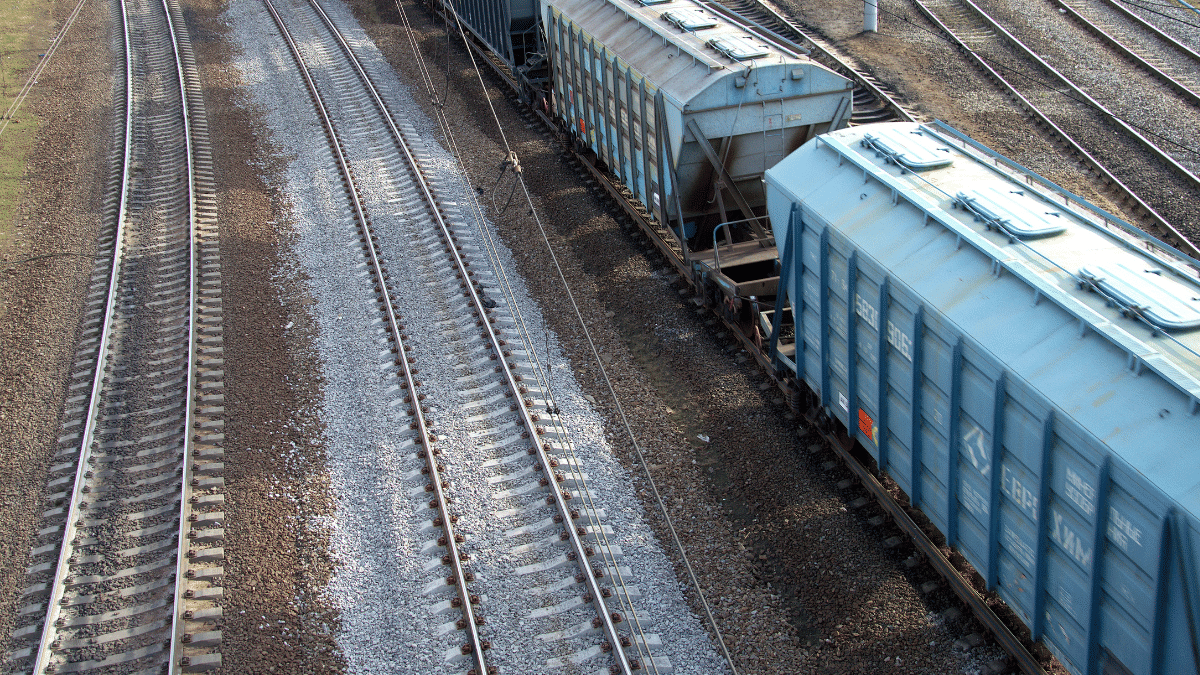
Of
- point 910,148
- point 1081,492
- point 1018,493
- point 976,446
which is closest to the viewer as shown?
point 1081,492

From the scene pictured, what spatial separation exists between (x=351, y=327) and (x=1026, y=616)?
1169cm

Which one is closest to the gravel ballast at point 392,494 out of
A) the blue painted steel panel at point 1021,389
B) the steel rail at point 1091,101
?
the blue painted steel panel at point 1021,389

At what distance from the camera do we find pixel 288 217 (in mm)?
19391

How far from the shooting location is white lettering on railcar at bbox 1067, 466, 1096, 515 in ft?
21.4

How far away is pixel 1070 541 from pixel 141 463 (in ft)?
39.7

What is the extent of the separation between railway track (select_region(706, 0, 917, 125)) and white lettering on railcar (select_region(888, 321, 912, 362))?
887cm

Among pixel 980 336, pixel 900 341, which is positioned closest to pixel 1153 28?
pixel 900 341

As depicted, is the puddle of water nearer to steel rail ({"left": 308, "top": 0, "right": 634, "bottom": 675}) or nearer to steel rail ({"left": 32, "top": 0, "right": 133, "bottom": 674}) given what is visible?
steel rail ({"left": 308, "top": 0, "right": 634, "bottom": 675})

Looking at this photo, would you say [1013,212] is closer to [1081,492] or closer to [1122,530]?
[1081,492]

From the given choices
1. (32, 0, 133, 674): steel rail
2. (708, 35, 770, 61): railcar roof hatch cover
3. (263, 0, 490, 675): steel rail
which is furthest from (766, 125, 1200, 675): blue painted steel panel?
(32, 0, 133, 674): steel rail

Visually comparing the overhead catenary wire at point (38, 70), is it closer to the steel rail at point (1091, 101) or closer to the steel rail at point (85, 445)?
the steel rail at point (85, 445)

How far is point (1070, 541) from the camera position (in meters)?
6.94

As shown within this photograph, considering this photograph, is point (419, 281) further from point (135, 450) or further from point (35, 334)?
point (35, 334)

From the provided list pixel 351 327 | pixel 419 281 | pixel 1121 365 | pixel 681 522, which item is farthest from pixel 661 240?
pixel 1121 365
